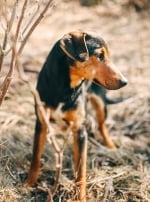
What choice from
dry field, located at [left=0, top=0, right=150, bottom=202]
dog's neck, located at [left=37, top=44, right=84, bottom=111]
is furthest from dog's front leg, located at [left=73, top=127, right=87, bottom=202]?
dog's neck, located at [left=37, top=44, right=84, bottom=111]

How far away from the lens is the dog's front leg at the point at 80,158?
470 centimetres

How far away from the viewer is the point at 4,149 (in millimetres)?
5230

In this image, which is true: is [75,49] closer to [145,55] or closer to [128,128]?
[128,128]

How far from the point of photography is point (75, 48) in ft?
14.5

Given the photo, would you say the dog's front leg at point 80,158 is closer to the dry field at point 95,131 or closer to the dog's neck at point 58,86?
the dry field at point 95,131

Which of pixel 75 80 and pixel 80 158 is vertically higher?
pixel 75 80

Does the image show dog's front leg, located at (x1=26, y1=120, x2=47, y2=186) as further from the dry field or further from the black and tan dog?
the dry field

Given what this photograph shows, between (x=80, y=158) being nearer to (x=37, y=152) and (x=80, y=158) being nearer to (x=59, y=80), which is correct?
(x=37, y=152)

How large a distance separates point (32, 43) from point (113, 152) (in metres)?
3.68

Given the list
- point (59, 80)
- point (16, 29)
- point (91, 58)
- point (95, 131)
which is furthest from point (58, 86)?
point (95, 131)

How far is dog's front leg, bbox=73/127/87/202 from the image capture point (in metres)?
4.70

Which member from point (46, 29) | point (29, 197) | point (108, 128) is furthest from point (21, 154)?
point (46, 29)

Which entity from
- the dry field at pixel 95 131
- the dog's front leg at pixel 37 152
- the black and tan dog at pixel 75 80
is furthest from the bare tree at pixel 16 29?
the dry field at pixel 95 131

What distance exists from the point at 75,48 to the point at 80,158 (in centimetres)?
108
